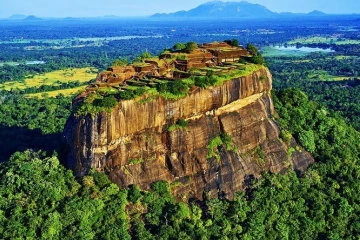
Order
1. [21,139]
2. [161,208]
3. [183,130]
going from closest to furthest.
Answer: [161,208] → [183,130] → [21,139]

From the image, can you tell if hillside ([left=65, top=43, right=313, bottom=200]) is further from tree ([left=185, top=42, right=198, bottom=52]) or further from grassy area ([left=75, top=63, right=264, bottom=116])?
tree ([left=185, top=42, right=198, bottom=52])

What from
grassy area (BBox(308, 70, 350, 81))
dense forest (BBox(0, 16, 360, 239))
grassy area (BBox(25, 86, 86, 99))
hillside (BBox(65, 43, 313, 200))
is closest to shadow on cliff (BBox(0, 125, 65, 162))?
dense forest (BBox(0, 16, 360, 239))

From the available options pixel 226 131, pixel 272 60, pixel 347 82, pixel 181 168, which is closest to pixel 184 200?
pixel 181 168

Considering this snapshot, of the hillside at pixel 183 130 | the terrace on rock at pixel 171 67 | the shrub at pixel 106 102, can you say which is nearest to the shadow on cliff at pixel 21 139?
the terrace on rock at pixel 171 67

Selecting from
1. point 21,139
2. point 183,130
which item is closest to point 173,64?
point 183,130

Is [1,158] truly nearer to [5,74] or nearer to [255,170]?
[255,170]

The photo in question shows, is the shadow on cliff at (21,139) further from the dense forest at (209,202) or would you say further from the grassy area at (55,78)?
the grassy area at (55,78)

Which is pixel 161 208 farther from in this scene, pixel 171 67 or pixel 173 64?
pixel 173 64
